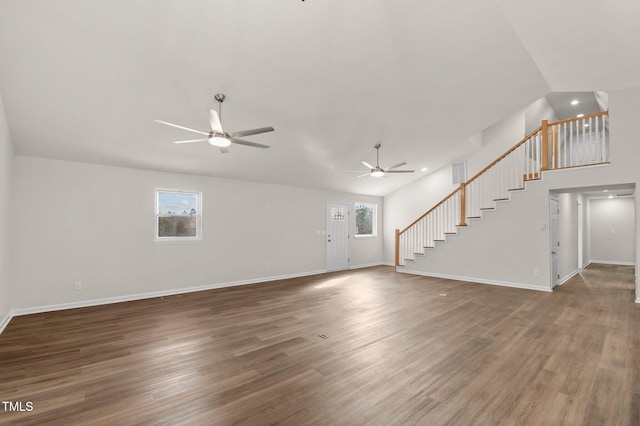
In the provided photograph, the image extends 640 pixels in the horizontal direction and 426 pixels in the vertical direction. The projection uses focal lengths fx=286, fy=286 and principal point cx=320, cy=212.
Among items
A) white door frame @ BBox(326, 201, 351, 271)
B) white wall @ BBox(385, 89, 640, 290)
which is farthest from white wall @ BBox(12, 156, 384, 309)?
white wall @ BBox(385, 89, 640, 290)

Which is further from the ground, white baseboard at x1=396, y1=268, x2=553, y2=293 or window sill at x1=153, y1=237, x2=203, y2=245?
window sill at x1=153, y1=237, x2=203, y2=245

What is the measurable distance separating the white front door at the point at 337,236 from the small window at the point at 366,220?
67cm

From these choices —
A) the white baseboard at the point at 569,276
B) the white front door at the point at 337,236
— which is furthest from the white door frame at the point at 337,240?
the white baseboard at the point at 569,276

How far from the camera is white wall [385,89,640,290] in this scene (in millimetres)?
5180

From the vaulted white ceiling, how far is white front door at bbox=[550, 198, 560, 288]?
8.71 ft

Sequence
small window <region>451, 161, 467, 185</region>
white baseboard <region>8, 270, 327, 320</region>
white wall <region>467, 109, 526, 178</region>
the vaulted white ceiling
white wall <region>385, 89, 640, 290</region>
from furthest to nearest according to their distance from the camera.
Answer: small window <region>451, 161, 467, 185</region>
white wall <region>467, 109, 526, 178</region>
white wall <region>385, 89, 640, 290</region>
white baseboard <region>8, 270, 327, 320</region>
the vaulted white ceiling

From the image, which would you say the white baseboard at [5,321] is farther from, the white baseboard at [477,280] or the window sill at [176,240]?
the white baseboard at [477,280]

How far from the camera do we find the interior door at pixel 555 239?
6267mm

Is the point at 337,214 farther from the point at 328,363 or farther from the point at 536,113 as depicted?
the point at 536,113

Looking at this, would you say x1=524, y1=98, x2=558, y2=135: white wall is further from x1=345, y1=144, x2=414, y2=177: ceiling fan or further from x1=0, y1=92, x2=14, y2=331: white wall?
x1=0, y1=92, x2=14, y2=331: white wall

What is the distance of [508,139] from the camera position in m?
8.00

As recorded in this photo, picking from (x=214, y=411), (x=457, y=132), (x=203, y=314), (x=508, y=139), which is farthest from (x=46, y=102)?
(x=508, y=139)

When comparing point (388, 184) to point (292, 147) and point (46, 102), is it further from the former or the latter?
point (46, 102)

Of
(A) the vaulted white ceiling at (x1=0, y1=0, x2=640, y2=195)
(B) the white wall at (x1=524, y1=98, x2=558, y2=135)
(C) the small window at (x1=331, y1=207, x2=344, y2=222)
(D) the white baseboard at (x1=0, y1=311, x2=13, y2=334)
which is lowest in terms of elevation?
(D) the white baseboard at (x1=0, y1=311, x2=13, y2=334)
